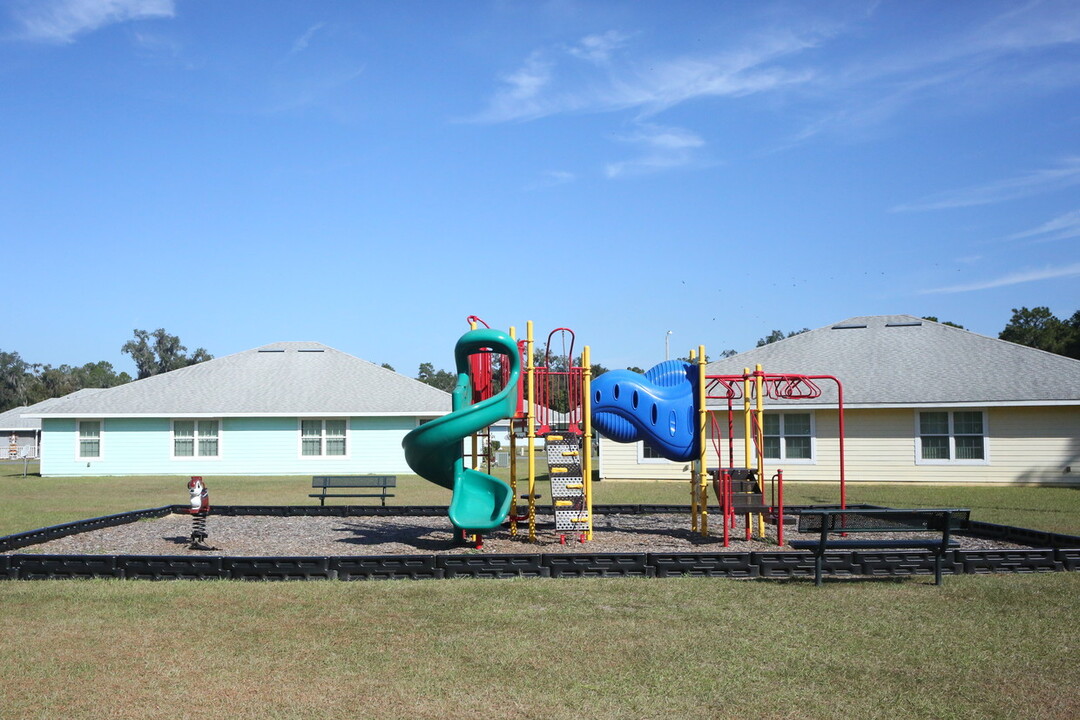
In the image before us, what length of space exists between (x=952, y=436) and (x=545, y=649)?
2230cm

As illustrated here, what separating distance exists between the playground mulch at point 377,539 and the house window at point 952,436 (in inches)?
489

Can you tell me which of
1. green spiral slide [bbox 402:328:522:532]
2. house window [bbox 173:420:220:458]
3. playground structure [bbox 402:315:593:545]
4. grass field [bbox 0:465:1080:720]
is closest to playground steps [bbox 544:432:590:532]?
playground structure [bbox 402:315:593:545]

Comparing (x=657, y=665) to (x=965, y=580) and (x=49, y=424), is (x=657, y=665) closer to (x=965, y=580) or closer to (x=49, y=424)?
(x=965, y=580)

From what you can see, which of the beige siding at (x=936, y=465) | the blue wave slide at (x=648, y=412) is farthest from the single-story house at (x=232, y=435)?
the blue wave slide at (x=648, y=412)

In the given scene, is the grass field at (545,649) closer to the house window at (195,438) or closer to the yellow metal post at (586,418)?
the yellow metal post at (586,418)

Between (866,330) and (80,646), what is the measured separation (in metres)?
30.0

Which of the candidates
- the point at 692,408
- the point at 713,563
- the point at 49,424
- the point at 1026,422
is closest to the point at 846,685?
the point at 713,563

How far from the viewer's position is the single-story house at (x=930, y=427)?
84.5ft

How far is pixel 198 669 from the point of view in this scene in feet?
22.0

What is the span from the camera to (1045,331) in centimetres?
5384

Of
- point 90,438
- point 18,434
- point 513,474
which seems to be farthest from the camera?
point 18,434

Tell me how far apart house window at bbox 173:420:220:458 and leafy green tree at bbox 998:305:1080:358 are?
128 ft

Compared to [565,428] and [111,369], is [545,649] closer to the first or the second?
[565,428]

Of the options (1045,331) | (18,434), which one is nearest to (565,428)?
(1045,331)
